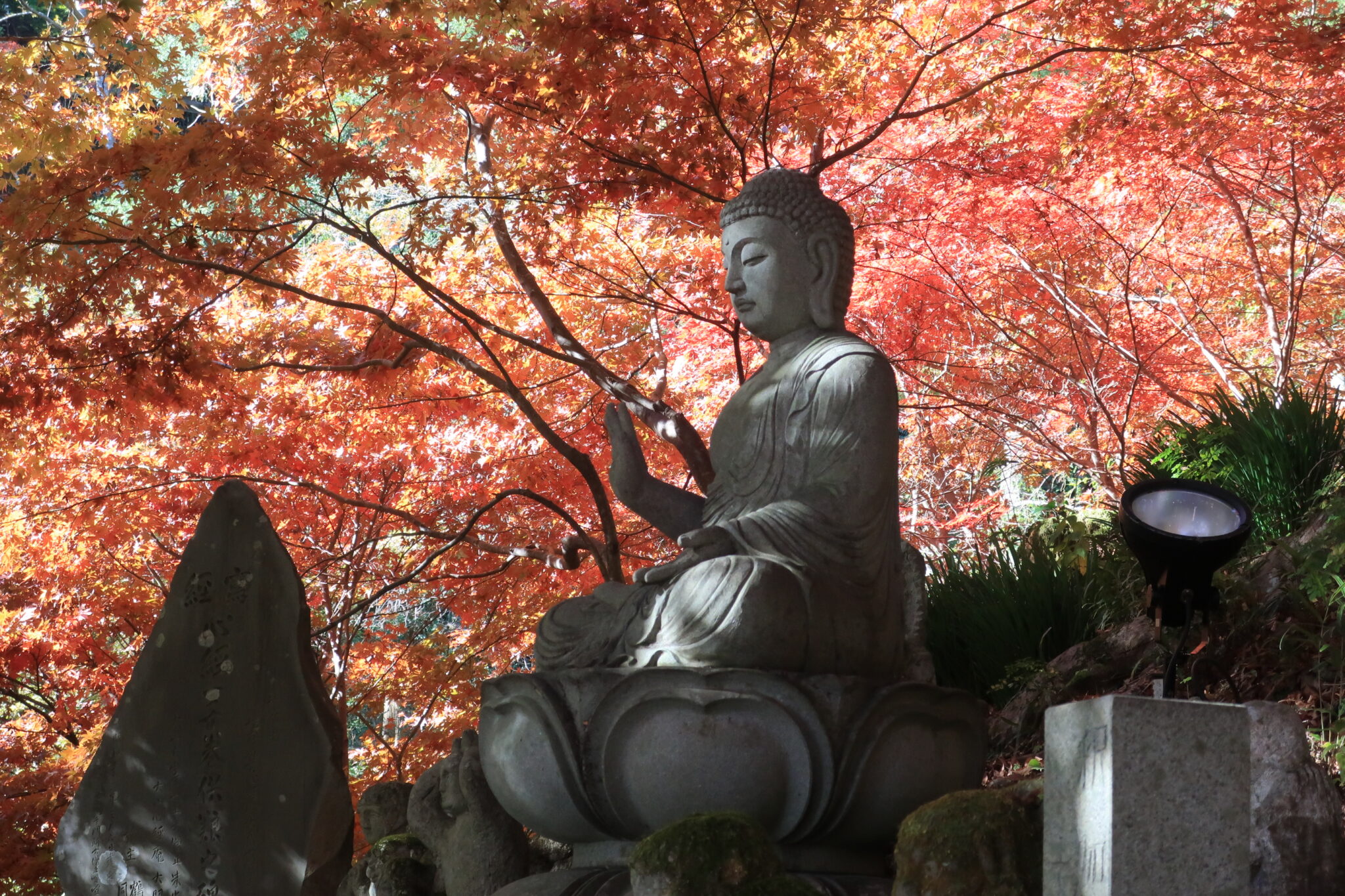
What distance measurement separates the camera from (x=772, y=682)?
3.72 meters

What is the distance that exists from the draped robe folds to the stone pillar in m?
1.18

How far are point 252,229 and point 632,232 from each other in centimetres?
354

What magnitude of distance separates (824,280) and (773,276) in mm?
189

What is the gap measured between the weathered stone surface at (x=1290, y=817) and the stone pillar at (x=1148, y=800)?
1.08 meters

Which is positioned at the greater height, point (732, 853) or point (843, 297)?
point (843, 297)

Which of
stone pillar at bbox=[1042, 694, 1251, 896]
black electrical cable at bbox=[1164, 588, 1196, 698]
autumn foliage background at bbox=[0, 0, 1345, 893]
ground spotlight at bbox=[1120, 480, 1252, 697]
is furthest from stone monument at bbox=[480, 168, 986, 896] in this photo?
autumn foliage background at bbox=[0, 0, 1345, 893]

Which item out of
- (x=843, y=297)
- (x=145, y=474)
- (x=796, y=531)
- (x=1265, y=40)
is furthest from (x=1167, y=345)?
(x=145, y=474)

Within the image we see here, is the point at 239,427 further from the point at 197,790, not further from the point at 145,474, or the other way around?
the point at 197,790

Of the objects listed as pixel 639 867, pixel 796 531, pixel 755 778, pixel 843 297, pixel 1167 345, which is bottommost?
pixel 639 867

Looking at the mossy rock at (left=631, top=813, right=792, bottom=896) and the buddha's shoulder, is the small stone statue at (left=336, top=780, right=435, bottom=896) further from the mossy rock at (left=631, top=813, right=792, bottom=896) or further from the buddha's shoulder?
the buddha's shoulder

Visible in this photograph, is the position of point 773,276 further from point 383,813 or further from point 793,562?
point 383,813

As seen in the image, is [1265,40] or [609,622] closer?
[609,622]

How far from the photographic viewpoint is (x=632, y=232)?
9258 millimetres

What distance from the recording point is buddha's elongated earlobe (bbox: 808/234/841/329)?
468cm
